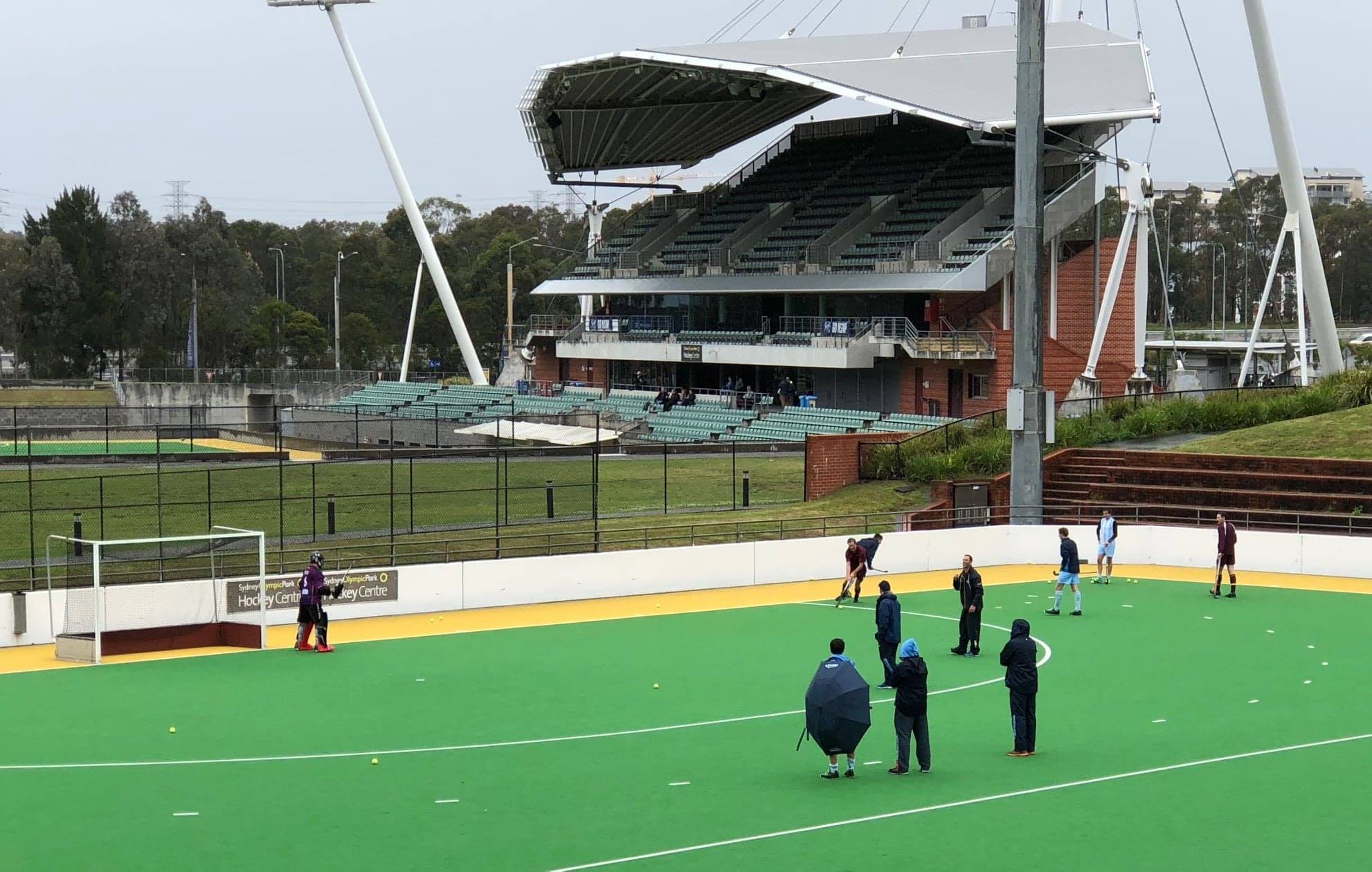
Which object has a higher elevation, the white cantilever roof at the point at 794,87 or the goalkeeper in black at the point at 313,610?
the white cantilever roof at the point at 794,87

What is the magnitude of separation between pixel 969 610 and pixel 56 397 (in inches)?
2815

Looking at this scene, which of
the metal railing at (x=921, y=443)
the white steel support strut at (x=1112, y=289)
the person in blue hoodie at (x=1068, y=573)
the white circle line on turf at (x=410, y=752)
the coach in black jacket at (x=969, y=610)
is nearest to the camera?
the white circle line on turf at (x=410, y=752)

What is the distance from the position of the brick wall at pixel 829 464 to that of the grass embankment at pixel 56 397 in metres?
51.9

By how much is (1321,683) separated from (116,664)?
17505mm

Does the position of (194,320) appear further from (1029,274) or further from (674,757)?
(674,757)

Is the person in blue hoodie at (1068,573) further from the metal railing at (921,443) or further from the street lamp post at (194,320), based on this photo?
the street lamp post at (194,320)

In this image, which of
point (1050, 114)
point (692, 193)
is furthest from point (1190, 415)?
point (692, 193)

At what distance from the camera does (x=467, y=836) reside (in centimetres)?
1416

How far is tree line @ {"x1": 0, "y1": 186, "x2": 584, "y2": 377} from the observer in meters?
103

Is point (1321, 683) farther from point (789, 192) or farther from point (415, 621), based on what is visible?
point (789, 192)

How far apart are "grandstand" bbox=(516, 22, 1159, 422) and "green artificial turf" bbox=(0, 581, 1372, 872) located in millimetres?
30517

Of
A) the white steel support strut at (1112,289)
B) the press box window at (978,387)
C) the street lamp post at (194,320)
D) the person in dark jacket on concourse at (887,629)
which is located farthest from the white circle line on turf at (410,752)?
the street lamp post at (194,320)

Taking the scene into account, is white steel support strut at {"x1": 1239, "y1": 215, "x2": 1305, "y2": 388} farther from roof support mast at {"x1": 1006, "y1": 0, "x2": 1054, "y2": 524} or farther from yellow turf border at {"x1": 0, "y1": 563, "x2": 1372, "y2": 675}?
yellow turf border at {"x1": 0, "y1": 563, "x2": 1372, "y2": 675}

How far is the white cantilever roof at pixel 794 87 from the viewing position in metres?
59.0
